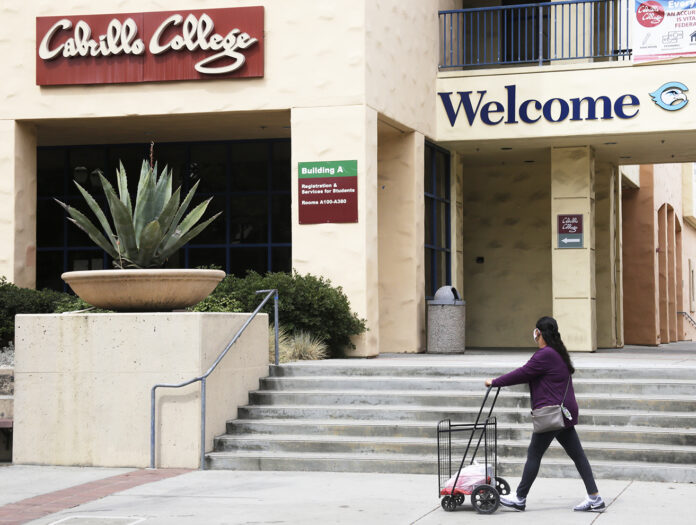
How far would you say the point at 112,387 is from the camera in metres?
11.9

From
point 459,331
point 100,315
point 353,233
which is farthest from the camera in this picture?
point 459,331

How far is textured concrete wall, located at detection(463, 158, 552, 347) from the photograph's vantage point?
77.2 ft

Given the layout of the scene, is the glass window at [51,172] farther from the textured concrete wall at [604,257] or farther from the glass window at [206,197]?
the textured concrete wall at [604,257]

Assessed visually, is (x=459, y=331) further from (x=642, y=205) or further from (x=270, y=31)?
(x=642, y=205)

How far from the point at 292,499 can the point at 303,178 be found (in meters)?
8.47

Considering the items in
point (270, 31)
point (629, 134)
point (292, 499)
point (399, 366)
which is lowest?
point (292, 499)

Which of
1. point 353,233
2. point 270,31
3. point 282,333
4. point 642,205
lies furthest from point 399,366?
point 642,205

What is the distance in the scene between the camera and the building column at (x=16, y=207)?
1788 centimetres

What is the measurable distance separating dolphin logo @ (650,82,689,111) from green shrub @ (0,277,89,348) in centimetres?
1046

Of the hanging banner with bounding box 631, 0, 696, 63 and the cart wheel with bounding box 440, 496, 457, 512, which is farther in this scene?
the hanging banner with bounding box 631, 0, 696, 63

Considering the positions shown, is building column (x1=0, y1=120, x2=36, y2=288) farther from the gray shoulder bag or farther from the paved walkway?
the gray shoulder bag

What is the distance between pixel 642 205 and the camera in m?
28.5

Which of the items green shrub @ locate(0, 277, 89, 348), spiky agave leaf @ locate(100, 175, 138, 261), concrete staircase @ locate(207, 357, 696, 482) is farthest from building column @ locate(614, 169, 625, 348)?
spiky agave leaf @ locate(100, 175, 138, 261)

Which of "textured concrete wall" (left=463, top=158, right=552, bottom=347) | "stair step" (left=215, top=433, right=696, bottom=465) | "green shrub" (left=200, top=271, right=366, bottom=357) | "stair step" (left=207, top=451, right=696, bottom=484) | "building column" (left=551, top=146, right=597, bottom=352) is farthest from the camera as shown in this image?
"textured concrete wall" (left=463, top=158, right=552, bottom=347)
